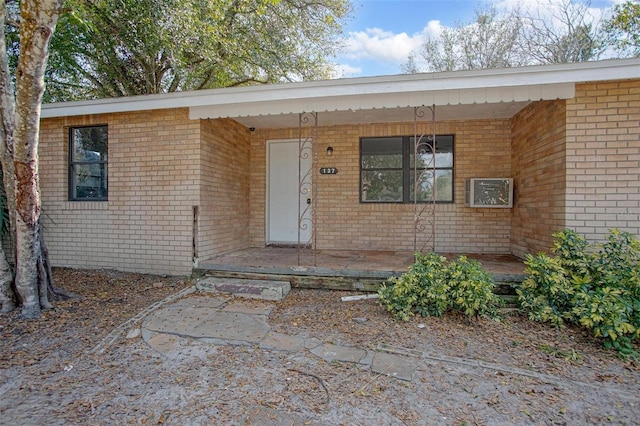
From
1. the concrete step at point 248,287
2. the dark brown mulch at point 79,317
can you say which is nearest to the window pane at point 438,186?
the concrete step at point 248,287

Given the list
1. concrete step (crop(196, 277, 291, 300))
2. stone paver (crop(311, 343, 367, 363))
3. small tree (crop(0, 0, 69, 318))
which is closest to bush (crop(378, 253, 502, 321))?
stone paver (crop(311, 343, 367, 363))

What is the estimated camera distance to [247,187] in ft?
22.5

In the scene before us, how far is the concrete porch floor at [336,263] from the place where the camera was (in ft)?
14.8

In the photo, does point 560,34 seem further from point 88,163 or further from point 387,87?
point 88,163

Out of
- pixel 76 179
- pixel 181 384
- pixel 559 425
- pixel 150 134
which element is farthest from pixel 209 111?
pixel 559 425

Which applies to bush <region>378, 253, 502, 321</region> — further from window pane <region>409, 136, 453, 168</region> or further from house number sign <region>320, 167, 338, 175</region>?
house number sign <region>320, 167, 338, 175</region>

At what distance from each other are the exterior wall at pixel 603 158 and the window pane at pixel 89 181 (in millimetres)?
6986

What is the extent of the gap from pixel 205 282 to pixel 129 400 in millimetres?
2481

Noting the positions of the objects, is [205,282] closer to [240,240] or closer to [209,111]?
[240,240]

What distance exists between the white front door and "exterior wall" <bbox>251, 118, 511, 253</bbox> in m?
0.15

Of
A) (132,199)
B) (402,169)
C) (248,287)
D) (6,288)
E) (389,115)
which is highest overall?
(389,115)

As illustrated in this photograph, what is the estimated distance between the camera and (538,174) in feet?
15.9

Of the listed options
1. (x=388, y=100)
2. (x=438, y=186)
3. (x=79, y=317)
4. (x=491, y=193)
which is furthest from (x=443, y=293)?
(x=79, y=317)

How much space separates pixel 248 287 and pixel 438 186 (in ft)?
12.9
